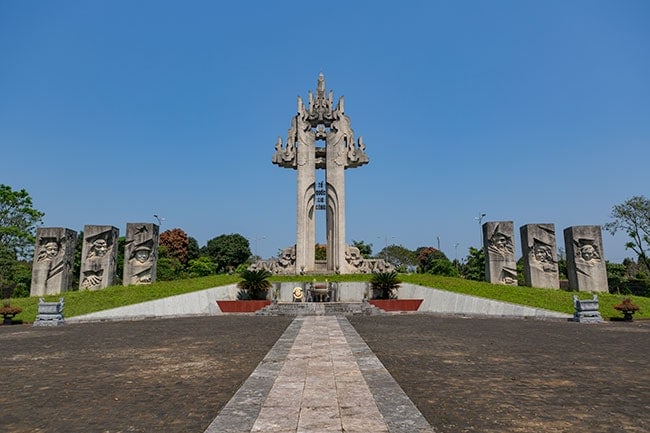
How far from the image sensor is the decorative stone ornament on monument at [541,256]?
2348 centimetres

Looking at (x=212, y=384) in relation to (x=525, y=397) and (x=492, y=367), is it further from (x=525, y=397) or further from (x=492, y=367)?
(x=492, y=367)

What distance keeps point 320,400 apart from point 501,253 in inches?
903

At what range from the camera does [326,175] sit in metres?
31.4

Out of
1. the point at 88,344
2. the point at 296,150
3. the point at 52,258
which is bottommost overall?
the point at 88,344

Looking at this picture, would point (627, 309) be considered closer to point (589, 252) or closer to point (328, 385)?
point (589, 252)

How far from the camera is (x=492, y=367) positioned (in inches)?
253

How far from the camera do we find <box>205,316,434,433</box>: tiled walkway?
11.8ft

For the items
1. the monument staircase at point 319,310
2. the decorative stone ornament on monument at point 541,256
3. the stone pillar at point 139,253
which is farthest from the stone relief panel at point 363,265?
the stone pillar at point 139,253

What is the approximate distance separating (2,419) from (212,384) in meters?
2.22

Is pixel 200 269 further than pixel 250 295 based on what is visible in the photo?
Yes

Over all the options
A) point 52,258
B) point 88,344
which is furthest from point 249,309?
point 52,258

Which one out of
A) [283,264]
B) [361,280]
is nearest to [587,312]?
[361,280]

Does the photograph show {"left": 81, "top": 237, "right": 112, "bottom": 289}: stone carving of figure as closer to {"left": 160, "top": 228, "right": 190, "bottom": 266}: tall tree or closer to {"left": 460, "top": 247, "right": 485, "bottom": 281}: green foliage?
{"left": 460, "top": 247, "right": 485, "bottom": 281}: green foliage

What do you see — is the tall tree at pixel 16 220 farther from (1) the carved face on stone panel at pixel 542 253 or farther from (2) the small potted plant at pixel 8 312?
(1) the carved face on stone panel at pixel 542 253
